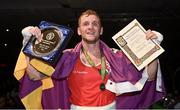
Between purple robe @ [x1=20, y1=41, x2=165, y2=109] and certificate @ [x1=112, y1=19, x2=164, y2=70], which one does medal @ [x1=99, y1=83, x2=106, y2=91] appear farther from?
certificate @ [x1=112, y1=19, x2=164, y2=70]

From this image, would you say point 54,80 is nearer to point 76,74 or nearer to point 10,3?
point 76,74

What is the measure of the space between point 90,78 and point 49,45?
263 mm

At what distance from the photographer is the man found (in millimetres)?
1826

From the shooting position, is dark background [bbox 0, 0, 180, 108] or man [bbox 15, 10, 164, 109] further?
dark background [bbox 0, 0, 180, 108]

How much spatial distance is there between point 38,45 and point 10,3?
2959mm

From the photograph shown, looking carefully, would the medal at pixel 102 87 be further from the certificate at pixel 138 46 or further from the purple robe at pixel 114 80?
the certificate at pixel 138 46

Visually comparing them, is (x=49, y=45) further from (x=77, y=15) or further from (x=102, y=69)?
(x=77, y=15)

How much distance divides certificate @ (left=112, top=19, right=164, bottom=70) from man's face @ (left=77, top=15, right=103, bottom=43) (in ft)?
0.39

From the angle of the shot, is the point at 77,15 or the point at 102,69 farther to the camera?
the point at 77,15

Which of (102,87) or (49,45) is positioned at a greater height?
(49,45)

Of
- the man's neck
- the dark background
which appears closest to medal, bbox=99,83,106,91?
the man's neck

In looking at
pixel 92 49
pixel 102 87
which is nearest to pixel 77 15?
pixel 92 49

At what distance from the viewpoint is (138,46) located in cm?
185

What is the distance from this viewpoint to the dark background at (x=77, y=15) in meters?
4.58
